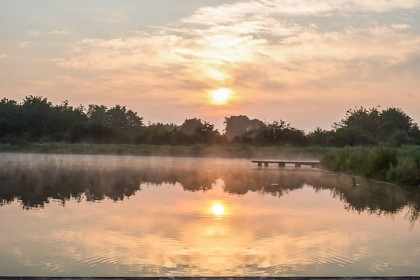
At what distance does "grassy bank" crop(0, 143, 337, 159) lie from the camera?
4528cm

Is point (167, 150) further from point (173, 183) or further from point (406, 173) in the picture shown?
point (406, 173)

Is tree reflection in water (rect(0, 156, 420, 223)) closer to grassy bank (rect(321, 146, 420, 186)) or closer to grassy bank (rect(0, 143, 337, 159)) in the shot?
grassy bank (rect(321, 146, 420, 186))

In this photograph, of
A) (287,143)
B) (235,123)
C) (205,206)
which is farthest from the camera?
(235,123)

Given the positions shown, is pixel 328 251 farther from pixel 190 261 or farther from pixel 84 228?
pixel 84 228

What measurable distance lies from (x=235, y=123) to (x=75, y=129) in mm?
59478

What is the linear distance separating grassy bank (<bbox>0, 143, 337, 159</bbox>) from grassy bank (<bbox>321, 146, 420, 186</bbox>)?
18.0 meters

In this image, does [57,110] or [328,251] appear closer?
[328,251]

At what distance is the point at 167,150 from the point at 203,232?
38.6 metres

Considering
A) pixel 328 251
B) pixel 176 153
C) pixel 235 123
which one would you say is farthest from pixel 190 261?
pixel 235 123

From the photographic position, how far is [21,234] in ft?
24.6

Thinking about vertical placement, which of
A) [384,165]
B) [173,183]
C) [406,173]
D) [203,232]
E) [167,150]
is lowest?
[203,232]

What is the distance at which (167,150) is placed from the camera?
4653cm

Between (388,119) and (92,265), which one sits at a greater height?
(388,119)

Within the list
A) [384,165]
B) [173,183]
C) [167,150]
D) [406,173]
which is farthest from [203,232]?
[167,150]
